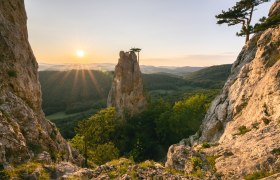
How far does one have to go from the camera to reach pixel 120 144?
80625mm

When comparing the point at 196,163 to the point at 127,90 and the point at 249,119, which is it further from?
the point at 127,90

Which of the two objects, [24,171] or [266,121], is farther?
[266,121]

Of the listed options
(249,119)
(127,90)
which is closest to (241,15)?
(249,119)

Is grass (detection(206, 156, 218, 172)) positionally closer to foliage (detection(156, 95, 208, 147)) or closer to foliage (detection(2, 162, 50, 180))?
foliage (detection(2, 162, 50, 180))

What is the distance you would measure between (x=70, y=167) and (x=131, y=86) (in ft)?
265

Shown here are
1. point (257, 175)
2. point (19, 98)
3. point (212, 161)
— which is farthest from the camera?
point (19, 98)

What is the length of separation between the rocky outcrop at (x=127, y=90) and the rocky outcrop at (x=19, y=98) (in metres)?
62.4

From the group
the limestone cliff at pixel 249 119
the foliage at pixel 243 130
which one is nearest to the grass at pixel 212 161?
the limestone cliff at pixel 249 119

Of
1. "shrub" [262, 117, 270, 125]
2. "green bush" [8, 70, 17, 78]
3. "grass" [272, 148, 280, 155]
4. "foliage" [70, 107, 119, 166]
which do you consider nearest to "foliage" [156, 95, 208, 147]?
"foliage" [70, 107, 119, 166]

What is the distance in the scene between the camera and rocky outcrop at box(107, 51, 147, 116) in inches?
3942

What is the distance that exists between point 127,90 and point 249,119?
2915 inches

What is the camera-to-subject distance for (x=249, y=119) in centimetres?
3002

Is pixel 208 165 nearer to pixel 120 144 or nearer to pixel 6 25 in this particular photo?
pixel 6 25

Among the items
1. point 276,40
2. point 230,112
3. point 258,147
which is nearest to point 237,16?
point 276,40
